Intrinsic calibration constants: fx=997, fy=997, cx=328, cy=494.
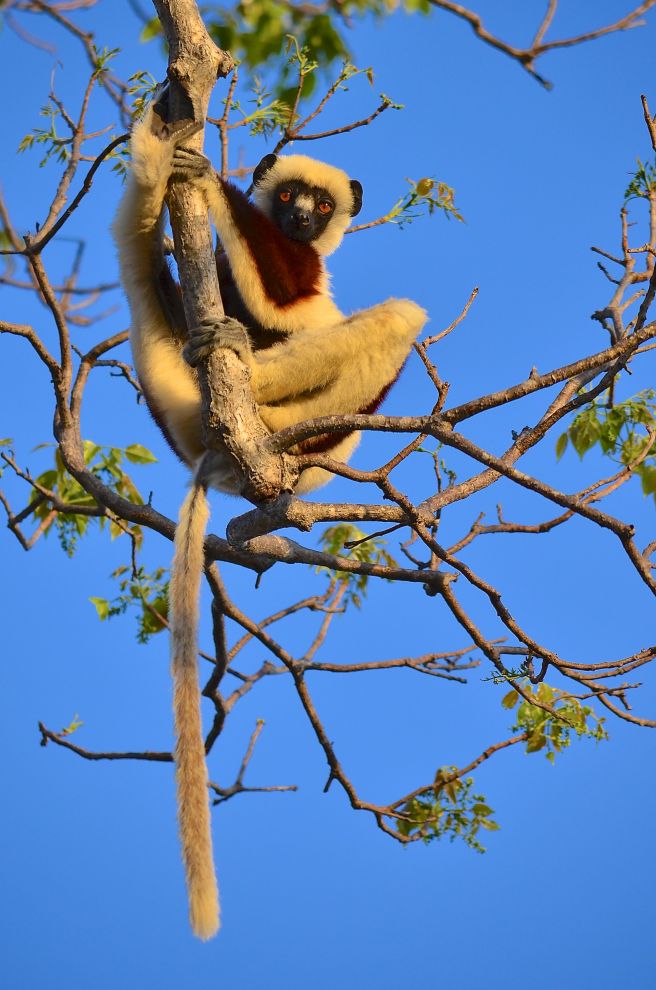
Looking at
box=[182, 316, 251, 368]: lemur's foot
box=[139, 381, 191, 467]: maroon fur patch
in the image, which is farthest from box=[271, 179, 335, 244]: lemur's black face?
box=[182, 316, 251, 368]: lemur's foot

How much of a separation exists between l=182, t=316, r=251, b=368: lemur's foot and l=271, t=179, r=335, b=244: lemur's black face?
170 centimetres

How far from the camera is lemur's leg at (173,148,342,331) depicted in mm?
4656

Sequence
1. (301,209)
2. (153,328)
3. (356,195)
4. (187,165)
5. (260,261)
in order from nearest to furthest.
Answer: (187,165) → (260,261) → (153,328) → (301,209) → (356,195)

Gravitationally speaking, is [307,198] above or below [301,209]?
above

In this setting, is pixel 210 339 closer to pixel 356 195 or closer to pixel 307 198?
pixel 307 198

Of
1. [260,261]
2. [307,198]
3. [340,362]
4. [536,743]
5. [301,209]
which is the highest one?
[307,198]

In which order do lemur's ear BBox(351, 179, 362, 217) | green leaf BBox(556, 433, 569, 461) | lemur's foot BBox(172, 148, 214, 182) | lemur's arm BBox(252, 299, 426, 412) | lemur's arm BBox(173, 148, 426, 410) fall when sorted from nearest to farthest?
lemur's foot BBox(172, 148, 214, 182)
lemur's arm BBox(173, 148, 426, 410)
lemur's arm BBox(252, 299, 426, 412)
green leaf BBox(556, 433, 569, 461)
lemur's ear BBox(351, 179, 362, 217)

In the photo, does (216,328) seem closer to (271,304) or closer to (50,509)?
(271,304)

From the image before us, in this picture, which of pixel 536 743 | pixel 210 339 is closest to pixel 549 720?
pixel 536 743

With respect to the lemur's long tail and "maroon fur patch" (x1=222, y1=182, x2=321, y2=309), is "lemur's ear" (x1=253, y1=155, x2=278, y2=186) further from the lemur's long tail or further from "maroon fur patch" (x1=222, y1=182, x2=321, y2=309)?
the lemur's long tail

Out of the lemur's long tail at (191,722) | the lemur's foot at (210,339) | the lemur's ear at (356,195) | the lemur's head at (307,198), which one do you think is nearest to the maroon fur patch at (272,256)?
the lemur's foot at (210,339)

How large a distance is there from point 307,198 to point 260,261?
155cm

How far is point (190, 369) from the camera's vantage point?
527 centimetres

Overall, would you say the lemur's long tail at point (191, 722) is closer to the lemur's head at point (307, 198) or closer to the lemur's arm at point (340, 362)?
the lemur's arm at point (340, 362)
